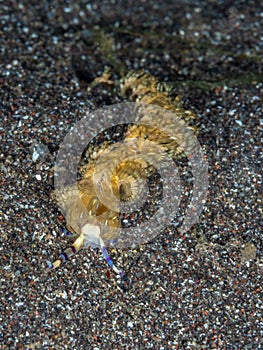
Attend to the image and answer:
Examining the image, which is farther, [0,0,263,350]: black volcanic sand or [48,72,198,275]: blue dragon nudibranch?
[48,72,198,275]: blue dragon nudibranch

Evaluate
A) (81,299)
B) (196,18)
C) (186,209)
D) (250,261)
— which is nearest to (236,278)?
(250,261)

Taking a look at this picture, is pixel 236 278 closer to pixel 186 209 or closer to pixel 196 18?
pixel 186 209

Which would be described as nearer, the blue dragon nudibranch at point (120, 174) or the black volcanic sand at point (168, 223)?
the black volcanic sand at point (168, 223)

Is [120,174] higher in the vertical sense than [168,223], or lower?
higher
